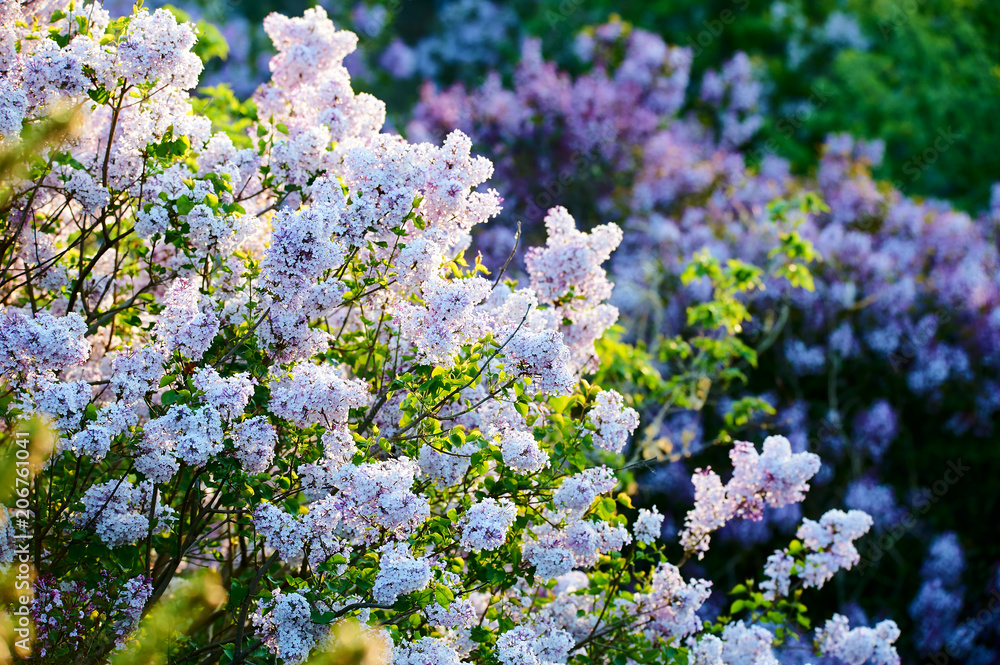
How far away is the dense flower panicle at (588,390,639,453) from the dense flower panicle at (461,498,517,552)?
571 millimetres

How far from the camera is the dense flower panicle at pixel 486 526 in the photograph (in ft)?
10.5

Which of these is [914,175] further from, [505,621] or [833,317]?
[505,621]

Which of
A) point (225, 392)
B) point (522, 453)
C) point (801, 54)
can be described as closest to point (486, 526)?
point (522, 453)

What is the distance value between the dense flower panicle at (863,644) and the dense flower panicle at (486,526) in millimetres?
1784

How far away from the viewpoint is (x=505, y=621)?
3.54 meters

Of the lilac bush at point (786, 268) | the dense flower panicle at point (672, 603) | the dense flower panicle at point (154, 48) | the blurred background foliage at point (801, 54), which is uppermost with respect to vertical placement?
the blurred background foliage at point (801, 54)

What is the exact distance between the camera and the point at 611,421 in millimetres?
3650

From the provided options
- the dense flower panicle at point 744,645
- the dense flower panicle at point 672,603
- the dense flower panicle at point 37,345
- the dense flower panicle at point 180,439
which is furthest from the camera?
the dense flower panicle at point 744,645

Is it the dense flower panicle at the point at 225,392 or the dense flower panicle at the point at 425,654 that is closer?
the dense flower panicle at the point at 225,392

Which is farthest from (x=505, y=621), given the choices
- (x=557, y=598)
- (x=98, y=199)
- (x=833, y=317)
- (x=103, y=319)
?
(x=833, y=317)

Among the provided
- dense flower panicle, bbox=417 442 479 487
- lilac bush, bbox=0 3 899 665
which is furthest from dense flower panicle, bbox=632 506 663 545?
dense flower panicle, bbox=417 442 479 487

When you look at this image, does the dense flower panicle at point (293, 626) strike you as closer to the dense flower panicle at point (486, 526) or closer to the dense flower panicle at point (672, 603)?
the dense flower panicle at point (486, 526)

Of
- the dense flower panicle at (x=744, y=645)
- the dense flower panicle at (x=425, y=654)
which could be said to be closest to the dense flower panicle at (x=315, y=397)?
the dense flower panicle at (x=425, y=654)

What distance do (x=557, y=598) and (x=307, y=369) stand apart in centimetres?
Answer: 152
